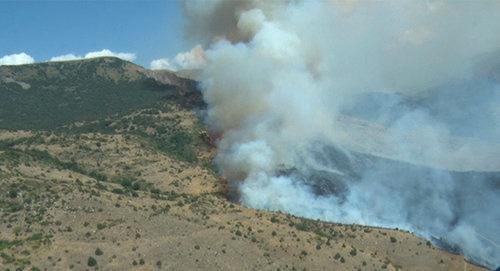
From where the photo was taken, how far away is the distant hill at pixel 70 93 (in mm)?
153500

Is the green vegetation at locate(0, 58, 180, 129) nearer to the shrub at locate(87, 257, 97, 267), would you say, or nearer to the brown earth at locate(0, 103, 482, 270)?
the brown earth at locate(0, 103, 482, 270)

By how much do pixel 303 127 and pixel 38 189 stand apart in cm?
4627

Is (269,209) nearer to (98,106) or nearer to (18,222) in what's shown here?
(18,222)

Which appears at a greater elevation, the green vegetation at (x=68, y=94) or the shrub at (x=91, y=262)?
the green vegetation at (x=68, y=94)

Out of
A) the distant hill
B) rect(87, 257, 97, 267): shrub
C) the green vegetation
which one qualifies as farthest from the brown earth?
the green vegetation

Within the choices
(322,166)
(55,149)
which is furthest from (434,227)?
(55,149)

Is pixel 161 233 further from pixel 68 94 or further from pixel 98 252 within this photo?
pixel 68 94

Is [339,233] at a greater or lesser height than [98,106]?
lesser

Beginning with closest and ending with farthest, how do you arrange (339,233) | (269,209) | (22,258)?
(22,258) → (339,233) → (269,209)

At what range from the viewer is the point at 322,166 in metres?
98.6

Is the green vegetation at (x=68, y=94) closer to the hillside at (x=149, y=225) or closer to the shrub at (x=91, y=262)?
the hillside at (x=149, y=225)

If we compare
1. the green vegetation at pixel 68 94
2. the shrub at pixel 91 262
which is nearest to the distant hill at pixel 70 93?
the green vegetation at pixel 68 94

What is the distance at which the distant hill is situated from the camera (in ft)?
504

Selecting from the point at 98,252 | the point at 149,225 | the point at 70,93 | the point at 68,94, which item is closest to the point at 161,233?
the point at 149,225
